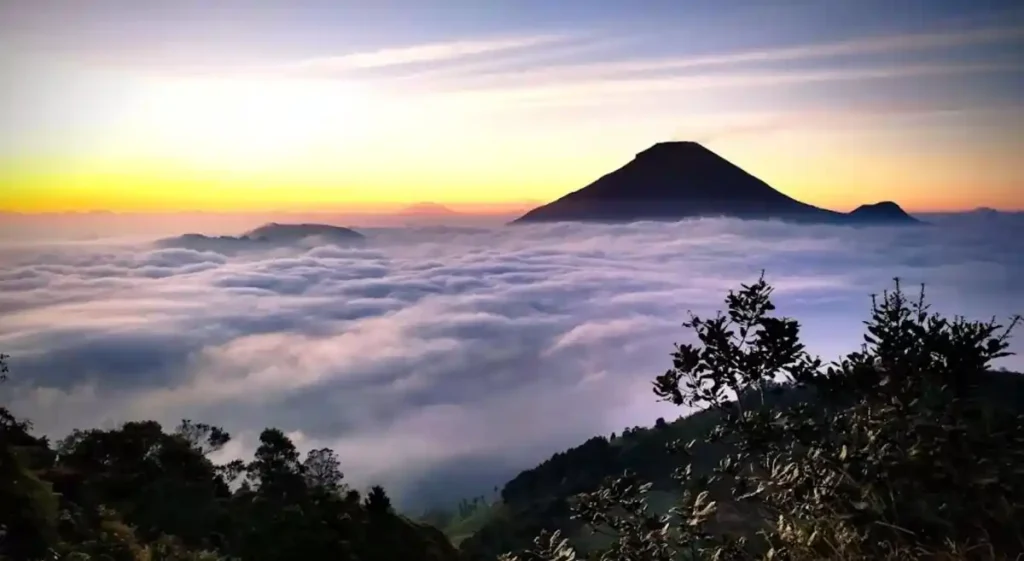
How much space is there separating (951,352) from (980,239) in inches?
109

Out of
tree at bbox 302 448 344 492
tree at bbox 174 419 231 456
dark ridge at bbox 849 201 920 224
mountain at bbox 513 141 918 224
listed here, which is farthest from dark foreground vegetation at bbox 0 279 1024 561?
mountain at bbox 513 141 918 224

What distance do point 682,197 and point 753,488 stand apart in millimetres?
2673

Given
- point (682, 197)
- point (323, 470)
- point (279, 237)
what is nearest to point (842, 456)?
point (682, 197)

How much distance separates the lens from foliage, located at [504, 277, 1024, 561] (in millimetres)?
1797

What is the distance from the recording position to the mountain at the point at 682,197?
4398 mm

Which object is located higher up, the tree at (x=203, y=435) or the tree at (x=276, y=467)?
the tree at (x=203, y=435)

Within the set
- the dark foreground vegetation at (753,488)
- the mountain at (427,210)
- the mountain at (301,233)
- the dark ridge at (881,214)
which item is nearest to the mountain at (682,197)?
the dark ridge at (881,214)

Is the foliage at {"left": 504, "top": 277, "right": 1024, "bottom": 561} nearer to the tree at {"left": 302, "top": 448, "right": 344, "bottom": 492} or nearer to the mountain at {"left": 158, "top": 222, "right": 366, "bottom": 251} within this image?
the tree at {"left": 302, "top": 448, "right": 344, "bottom": 492}

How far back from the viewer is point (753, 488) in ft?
7.29

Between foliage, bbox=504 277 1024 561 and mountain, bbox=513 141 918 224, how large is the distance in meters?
2.06

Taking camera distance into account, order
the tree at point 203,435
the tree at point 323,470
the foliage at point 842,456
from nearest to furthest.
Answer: the foliage at point 842,456
the tree at point 323,470
the tree at point 203,435

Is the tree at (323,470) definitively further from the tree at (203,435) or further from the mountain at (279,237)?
the mountain at (279,237)

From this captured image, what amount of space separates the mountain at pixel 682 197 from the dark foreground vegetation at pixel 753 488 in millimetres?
1477

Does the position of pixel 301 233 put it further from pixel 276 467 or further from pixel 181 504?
pixel 181 504
